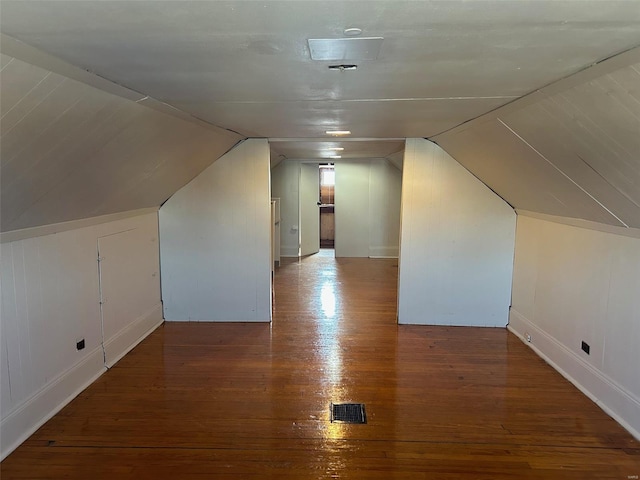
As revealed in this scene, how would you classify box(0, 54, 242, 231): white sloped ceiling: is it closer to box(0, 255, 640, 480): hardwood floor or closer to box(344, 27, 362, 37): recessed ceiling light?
box(344, 27, 362, 37): recessed ceiling light

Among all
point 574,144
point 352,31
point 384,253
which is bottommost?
point 384,253

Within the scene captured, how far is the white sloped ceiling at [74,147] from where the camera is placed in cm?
175

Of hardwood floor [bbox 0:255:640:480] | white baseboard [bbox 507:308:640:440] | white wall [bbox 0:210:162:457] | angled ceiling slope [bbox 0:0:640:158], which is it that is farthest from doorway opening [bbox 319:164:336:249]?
angled ceiling slope [bbox 0:0:640:158]

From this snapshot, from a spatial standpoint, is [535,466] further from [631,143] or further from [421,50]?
[421,50]

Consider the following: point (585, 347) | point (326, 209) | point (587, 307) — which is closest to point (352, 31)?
point (587, 307)

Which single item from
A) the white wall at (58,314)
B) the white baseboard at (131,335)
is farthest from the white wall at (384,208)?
the white wall at (58,314)

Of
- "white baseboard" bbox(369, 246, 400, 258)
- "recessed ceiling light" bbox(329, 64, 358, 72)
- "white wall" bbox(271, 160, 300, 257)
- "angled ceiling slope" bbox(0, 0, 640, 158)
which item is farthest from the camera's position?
"white baseboard" bbox(369, 246, 400, 258)

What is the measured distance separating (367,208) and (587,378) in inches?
231

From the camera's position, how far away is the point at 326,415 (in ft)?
9.43

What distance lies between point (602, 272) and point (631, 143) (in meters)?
1.38

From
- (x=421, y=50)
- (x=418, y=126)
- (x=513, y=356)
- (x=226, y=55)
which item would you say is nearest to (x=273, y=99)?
(x=226, y=55)

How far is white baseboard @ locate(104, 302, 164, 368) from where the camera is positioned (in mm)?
3621

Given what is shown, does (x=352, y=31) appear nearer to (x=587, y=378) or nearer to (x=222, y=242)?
(x=587, y=378)

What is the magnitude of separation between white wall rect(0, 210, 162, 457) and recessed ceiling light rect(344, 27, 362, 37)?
7.47ft
